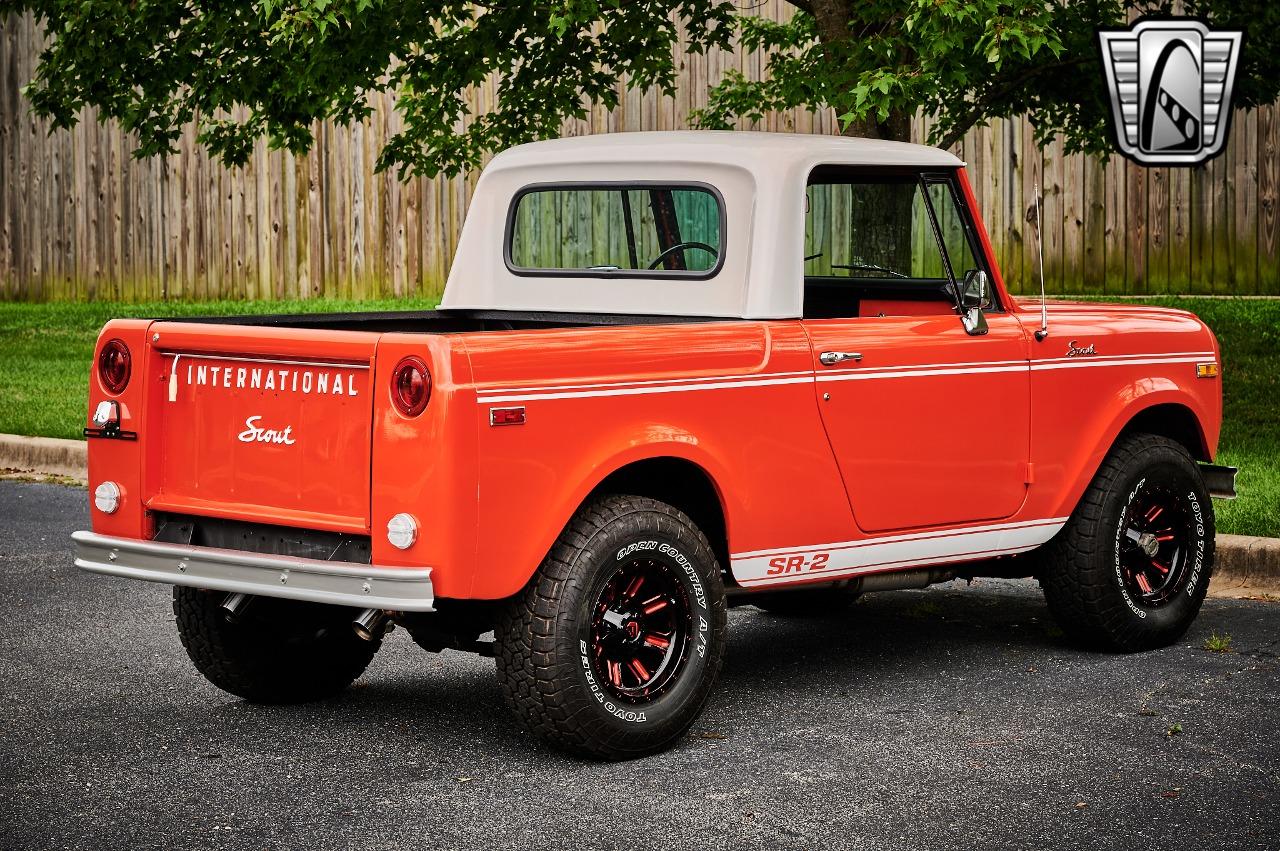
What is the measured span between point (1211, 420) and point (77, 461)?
7.22 meters

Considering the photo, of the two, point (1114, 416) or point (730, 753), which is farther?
point (1114, 416)

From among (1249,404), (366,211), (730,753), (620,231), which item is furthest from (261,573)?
(366,211)

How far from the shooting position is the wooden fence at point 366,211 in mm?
14797

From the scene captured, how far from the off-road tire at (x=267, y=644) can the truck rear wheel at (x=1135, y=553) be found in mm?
2622

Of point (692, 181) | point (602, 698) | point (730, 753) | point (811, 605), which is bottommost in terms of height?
point (730, 753)

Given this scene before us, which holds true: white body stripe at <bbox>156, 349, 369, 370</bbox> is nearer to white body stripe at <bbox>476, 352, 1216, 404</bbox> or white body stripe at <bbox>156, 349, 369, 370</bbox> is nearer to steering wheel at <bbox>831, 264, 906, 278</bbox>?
white body stripe at <bbox>476, 352, 1216, 404</bbox>

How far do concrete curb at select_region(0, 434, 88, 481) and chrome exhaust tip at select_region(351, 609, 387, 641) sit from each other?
642 centimetres

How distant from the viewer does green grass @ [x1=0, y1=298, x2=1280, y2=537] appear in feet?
32.5

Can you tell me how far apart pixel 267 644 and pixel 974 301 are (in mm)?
2727

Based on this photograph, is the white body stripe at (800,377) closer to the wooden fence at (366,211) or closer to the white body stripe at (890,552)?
the white body stripe at (890,552)

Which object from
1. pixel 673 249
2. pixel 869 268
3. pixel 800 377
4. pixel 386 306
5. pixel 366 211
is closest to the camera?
pixel 800 377

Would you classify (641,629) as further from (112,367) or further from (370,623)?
(112,367)

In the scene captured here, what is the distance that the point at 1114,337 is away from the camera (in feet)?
23.3

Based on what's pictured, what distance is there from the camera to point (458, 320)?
23.5 ft
